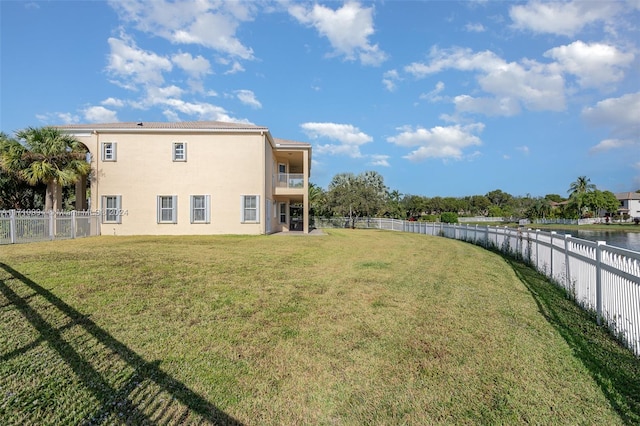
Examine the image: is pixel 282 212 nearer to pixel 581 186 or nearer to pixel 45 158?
pixel 45 158

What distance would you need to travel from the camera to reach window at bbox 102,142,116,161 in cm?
1842

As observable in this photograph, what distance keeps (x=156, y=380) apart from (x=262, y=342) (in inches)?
49.9

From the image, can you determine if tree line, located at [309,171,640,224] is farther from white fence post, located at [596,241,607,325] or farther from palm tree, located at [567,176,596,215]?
white fence post, located at [596,241,607,325]

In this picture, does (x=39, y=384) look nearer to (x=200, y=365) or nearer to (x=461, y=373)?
(x=200, y=365)

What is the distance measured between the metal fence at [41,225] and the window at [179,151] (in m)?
5.13

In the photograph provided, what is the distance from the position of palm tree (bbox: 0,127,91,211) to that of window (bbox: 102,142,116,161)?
99cm

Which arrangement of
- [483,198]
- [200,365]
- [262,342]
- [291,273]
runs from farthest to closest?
[483,198], [291,273], [262,342], [200,365]

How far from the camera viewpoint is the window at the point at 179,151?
61.0ft

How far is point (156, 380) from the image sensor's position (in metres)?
3.34

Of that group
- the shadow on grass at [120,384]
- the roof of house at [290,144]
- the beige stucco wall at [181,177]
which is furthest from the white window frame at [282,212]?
the shadow on grass at [120,384]

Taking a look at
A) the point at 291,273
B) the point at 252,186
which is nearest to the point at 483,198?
the point at 252,186

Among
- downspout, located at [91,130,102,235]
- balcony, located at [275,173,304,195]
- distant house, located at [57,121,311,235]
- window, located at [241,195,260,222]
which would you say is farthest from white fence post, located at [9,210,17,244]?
balcony, located at [275,173,304,195]

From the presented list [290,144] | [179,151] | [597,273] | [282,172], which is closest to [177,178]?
[179,151]

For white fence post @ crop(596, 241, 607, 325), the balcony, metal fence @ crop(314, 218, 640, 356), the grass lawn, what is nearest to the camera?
the grass lawn
